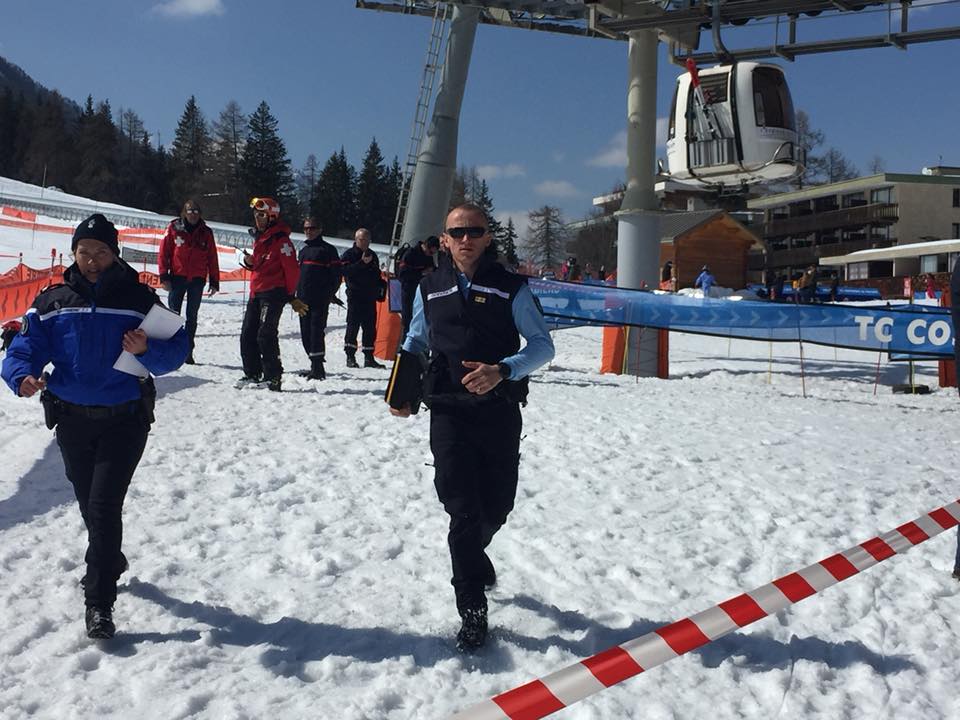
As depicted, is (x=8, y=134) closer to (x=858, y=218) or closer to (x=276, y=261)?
(x=858, y=218)

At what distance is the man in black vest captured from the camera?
362 centimetres

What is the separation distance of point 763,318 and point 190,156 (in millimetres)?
108836

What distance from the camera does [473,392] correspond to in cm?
354

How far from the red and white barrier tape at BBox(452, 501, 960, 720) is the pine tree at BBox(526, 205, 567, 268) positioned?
292 ft

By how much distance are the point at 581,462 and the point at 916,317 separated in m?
7.13

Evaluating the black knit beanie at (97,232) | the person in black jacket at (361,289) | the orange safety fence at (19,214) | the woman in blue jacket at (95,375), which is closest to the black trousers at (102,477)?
the woman in blue jacket at (95,375)

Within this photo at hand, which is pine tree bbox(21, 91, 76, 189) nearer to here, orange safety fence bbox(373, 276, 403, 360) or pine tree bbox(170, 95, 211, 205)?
pine tree bbox(170, 95, 211, 205)

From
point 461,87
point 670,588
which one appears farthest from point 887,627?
point 461,87

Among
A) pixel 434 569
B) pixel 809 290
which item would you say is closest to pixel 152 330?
pixel 434 569

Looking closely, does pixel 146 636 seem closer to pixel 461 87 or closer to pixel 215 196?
pixel 461 87

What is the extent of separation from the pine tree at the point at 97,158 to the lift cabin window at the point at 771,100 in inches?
4162

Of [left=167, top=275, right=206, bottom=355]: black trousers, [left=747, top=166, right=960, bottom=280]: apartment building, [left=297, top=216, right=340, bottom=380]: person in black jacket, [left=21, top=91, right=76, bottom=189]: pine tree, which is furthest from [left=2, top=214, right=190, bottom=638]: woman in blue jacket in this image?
[left=21, top=91, right=76, bottom=189]: pine tree

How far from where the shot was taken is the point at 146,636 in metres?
3.72

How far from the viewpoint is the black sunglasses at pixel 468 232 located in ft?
12.4
